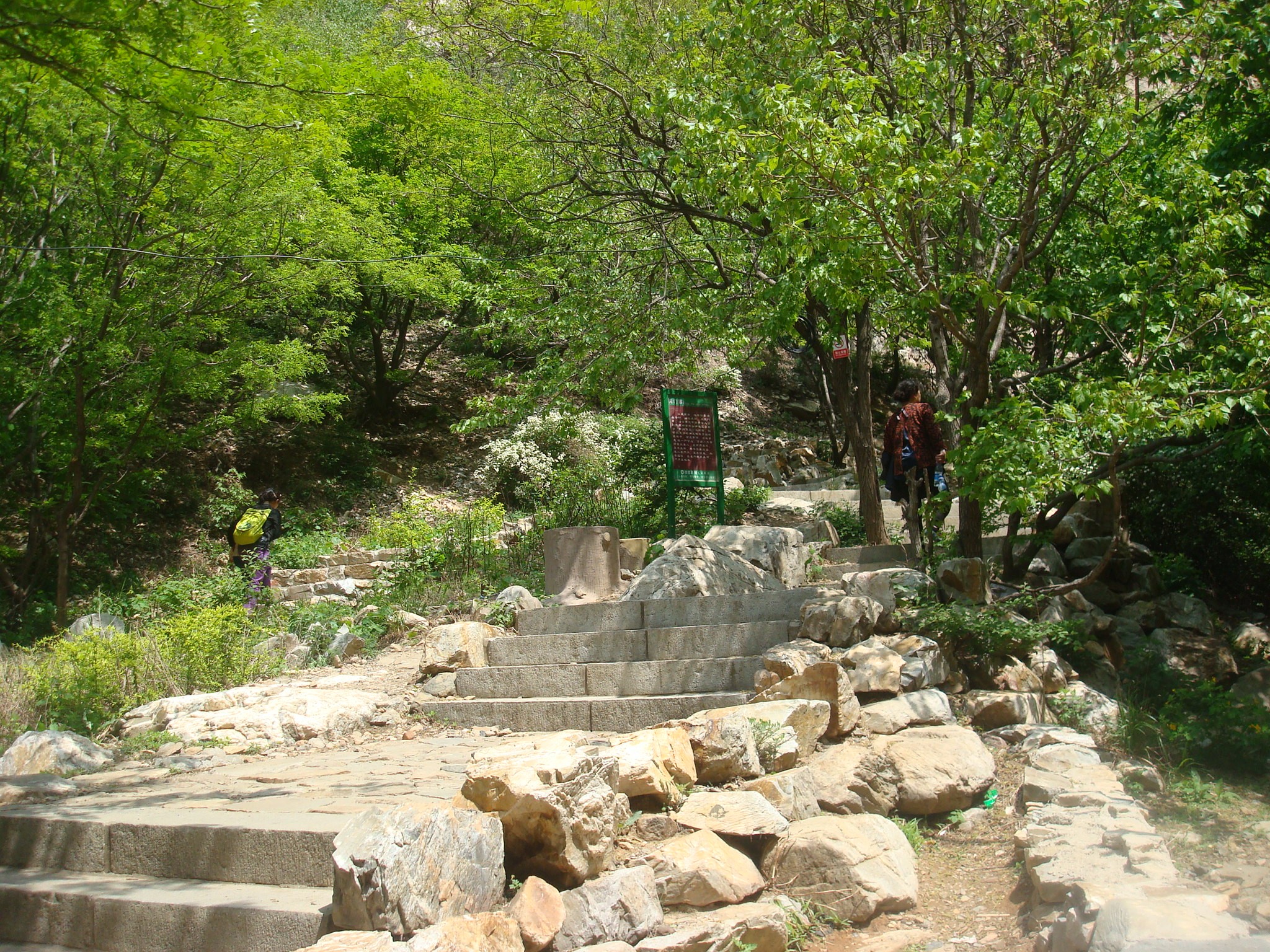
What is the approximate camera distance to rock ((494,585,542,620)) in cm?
885

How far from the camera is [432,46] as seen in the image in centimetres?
1698

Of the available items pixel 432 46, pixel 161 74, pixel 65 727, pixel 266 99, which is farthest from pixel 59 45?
pixel 432 46

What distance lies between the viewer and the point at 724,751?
4.86 m

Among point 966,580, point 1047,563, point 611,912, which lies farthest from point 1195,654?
point 611,912

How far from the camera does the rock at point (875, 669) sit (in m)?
6.07

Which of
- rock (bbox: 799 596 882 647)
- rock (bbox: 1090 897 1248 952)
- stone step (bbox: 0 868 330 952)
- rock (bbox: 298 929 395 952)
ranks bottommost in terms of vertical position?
stone step (bbox: 0 868 330 952)

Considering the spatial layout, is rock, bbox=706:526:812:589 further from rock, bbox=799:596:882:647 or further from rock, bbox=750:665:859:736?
rock, bbox=750:665:859:736

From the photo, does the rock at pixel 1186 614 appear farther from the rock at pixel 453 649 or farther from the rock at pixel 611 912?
the rock at pixel 611 912

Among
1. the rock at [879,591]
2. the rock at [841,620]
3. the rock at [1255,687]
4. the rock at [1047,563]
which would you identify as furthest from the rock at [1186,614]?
the rock at [841,620]

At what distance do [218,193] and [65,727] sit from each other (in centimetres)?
710

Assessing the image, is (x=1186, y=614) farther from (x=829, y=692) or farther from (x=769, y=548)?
(x=829, y=692)

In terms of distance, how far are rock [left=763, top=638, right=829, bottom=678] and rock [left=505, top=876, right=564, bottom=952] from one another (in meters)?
2.66

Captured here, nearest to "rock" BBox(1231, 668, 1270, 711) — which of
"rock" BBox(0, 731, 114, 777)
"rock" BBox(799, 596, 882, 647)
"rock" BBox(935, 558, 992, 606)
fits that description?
"rock" BBox(935, 558, 992, 606)

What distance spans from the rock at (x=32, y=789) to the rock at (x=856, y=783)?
3948mm
